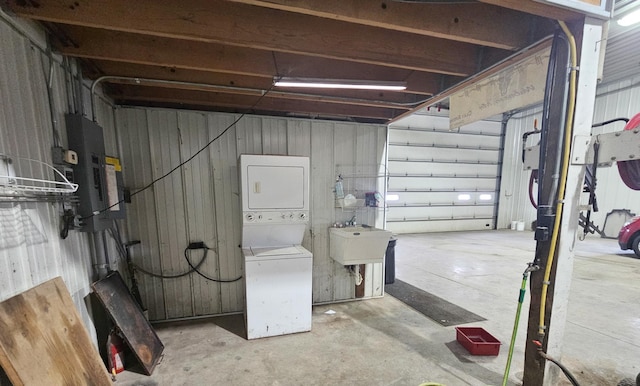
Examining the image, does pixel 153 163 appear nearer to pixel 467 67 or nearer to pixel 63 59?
pixel 63 59

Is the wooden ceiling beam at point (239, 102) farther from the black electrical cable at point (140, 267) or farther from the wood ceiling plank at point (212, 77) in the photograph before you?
the black electrical cable at point (140, 267)

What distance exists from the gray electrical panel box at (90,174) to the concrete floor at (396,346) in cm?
131

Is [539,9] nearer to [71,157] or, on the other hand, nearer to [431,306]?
[71,157]

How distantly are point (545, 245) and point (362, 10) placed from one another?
5.90ft

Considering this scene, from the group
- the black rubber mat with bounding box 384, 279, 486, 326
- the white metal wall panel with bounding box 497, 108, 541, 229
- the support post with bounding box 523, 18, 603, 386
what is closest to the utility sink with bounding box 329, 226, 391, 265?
the black rubber mat with bounding box 384, 279, 486, 326

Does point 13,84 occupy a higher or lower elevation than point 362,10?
lower

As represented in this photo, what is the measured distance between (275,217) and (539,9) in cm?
243

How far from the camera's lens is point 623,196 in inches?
268

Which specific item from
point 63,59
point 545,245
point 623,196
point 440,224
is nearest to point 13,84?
point 63,59

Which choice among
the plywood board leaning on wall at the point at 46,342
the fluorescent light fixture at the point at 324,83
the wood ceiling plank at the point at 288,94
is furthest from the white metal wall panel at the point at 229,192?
the plywood board leaning on wall at the point at 46,342

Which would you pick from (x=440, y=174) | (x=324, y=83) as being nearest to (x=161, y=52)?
(x=324, y=83)

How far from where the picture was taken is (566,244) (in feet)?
5.04

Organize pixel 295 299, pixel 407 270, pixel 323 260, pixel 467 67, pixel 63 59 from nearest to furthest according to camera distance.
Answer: pixel 63 59, pixel 467 67, pixel 295 299, pixel 323 260, pixel 407 270

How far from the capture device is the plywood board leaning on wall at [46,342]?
1088mm
